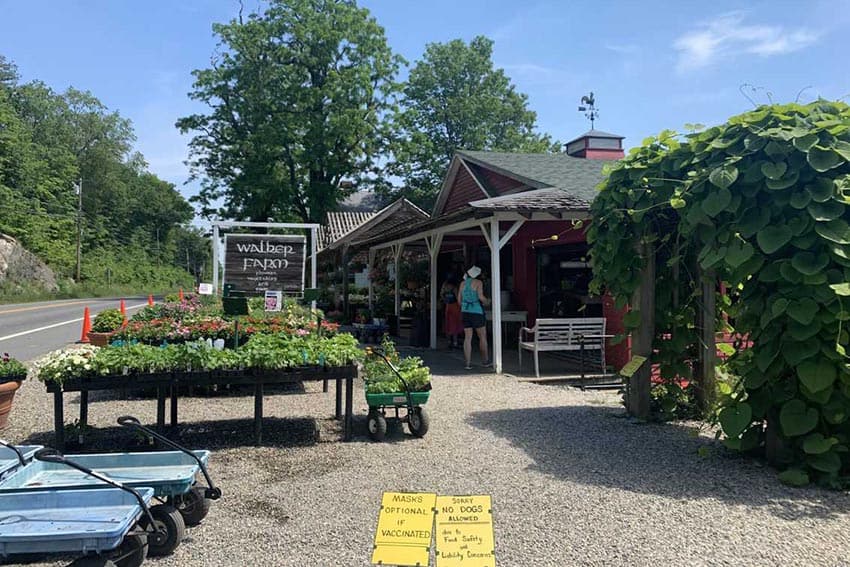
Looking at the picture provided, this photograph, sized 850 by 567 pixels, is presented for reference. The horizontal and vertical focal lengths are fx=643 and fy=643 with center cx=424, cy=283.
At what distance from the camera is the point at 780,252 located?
199 inches

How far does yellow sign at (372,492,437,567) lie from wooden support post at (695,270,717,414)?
4255 millimetres

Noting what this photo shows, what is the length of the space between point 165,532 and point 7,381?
3727 millimetres

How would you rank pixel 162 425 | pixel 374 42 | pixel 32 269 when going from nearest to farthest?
pixel 162 425 → pixel 374 42 → pixel 32 269

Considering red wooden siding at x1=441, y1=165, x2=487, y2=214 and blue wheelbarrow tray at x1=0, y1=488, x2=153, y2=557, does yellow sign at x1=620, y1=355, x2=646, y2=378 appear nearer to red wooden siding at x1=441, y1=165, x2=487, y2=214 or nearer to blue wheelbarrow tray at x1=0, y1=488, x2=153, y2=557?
blue wheelbarrow tray at x1=0, y1=488, x2=153, y2=557

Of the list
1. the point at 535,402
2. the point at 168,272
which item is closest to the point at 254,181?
the point at 535,402

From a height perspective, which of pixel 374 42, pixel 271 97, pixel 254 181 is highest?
pixel 374 42

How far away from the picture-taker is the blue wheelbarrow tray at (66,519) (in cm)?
291

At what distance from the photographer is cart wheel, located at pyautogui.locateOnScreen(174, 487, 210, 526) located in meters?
3.89

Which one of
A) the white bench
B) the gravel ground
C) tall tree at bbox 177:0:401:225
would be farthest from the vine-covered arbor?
tall tree at bbox 177:0:401:225

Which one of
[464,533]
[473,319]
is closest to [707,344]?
[464,533]

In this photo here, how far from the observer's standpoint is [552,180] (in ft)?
43.9

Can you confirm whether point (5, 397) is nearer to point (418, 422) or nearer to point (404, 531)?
point (418, 422)

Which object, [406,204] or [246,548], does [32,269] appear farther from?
[246,548]

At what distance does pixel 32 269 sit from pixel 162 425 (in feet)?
139
